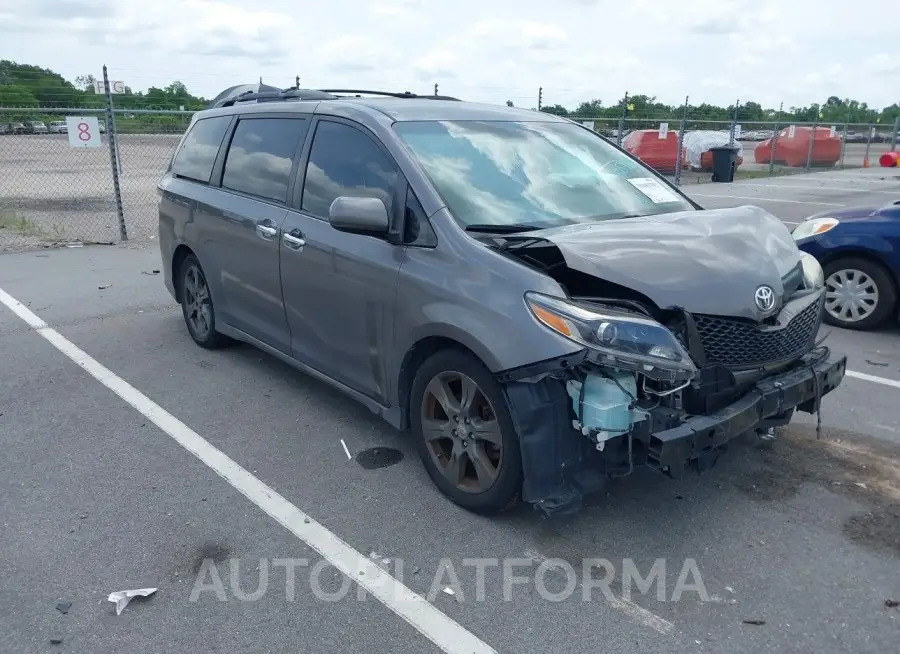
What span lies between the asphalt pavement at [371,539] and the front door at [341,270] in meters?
0.53

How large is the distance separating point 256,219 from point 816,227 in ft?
16.3

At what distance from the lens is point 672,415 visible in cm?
310

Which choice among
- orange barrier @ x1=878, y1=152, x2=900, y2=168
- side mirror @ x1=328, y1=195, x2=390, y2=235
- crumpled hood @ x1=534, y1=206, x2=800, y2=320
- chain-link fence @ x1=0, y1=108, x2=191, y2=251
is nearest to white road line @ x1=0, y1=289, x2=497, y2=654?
side mirror @ x1=328, y1=195, x2=390, y2=235

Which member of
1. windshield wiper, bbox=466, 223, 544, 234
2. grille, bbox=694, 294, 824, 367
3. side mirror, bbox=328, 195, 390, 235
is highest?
side mirror, bbox=328, 195, 390, 235

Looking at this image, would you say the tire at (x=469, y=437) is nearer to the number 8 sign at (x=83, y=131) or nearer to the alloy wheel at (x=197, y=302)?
the alloy wheel at (x=197, y=302)

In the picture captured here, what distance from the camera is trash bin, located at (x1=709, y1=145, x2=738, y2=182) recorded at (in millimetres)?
21375

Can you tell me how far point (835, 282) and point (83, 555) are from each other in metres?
6.26

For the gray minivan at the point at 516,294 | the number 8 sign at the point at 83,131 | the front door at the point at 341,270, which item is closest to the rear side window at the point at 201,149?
the gray minivan at the point at 516,294

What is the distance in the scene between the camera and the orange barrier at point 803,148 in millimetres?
26656

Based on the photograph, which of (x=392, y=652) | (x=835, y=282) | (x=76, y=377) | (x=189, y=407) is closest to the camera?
(x=392, y=652)

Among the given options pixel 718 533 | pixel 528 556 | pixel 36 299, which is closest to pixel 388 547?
pixel 528 556

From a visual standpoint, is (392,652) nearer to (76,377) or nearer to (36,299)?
(76,377)

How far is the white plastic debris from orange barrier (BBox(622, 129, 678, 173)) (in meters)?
22.0

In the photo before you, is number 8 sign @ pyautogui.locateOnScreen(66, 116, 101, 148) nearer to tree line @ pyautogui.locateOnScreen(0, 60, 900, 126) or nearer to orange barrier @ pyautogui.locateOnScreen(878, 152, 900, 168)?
tree line @ pyautogui.locateOnScreen(0, 60, 900, 126)
